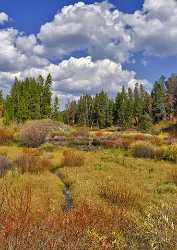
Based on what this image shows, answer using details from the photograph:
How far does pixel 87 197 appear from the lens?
14586 mm

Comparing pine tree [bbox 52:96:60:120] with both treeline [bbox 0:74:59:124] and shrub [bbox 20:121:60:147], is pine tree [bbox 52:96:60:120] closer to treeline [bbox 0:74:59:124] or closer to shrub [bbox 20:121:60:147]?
treeline [bbox 0:74:59:124]

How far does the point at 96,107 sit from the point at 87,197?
279 ft

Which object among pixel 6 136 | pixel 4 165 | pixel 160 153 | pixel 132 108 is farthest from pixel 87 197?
pixel 132 108

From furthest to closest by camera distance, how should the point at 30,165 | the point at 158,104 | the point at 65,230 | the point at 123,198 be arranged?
the point at 158,104
the point at 30,165
the point at 123,198
the point at 65,230

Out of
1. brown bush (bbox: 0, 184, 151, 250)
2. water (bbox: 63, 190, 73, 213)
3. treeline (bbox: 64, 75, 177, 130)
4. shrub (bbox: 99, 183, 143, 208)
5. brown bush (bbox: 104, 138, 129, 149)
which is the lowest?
water (bbox: 63, 190, 73, 213)

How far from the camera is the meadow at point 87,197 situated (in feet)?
17.7

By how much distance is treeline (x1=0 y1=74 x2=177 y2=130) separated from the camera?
3184 inches

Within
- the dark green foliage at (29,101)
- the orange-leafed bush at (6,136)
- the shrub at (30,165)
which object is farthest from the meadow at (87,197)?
the dark green foliage at (29,101)

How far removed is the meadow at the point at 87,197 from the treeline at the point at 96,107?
3558cm

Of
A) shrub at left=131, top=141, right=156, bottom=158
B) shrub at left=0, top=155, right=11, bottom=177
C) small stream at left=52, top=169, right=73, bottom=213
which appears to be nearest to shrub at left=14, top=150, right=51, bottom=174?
shrub at left=0, top=155, right=11, bottom=177

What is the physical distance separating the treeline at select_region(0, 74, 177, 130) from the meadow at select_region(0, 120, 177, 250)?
117ft

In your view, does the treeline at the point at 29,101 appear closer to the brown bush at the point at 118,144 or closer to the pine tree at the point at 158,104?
the pine tree at the point at 158,104

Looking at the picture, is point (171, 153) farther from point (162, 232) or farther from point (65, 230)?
point (65, 230)

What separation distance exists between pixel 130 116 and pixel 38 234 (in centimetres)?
8651
